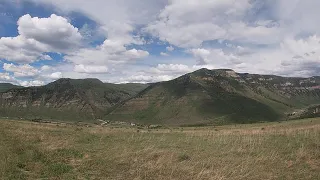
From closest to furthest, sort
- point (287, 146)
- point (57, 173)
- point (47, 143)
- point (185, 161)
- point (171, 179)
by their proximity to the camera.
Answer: point (171, 179) → point (57, 173) → point (185, 161) → point (287, 146) → point (47, 143)

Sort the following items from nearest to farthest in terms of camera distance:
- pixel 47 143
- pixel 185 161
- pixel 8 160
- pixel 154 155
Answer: pixel 8 160 < pixel 185 161 < pixel 154 155 < pixel 47 143

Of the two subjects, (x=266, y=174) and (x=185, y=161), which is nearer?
(x=266, y=174)

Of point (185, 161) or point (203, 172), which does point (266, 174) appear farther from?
point (185, 161)

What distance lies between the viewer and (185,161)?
17.4 meters

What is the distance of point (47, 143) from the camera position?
23.6 metres

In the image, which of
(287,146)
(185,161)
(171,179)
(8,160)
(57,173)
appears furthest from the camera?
(287,146)

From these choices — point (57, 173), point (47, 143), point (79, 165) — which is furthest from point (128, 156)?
point (47, 143)

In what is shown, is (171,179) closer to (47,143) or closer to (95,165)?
(95,165)

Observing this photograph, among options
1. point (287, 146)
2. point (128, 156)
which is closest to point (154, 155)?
point (128, 156)

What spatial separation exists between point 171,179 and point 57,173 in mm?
5529

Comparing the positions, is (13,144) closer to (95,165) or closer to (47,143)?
(47,143)

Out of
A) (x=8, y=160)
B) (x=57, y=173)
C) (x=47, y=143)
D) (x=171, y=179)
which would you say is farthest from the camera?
(x=47, y=143)

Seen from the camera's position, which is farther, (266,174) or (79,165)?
(79,165)

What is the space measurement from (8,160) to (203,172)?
9.86 metres
